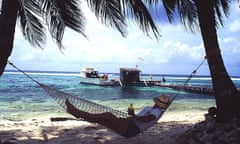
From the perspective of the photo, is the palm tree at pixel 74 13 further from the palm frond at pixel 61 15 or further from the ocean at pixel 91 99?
the ocean at pixel 91 99

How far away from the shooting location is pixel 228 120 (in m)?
2.83

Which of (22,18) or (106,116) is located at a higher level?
(22,18)

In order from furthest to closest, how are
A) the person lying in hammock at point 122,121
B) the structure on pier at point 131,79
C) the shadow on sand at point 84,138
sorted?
the structure on pier at point 131,79
the shadow on sand at point 84,138
the person lying in hammock at point 122,121

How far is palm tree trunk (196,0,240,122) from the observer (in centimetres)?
284

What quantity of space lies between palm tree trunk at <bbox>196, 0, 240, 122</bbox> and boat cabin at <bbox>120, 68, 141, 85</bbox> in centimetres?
2198

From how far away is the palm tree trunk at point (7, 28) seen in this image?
2.45m

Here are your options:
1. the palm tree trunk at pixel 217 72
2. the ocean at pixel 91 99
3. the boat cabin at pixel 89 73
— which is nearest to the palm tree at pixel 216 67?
the palm tree trunk at pixel 217 72

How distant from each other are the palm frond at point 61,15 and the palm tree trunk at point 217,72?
146 cm

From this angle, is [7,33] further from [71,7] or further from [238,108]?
[238,108]

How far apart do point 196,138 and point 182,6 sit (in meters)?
1.80

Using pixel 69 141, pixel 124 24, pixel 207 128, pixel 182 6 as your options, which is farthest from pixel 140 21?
pixel 69 141

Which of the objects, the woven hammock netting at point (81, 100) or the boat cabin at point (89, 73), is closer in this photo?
the woven hammock netting at point (81, 100)

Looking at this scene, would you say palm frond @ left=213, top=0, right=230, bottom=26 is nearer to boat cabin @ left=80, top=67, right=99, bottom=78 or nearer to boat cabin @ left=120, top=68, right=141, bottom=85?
boat cabin @ left=120, top=68, right=141, bottom=85

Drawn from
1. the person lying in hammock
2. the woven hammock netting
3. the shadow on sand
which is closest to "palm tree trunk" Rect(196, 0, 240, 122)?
the shadow on sand
